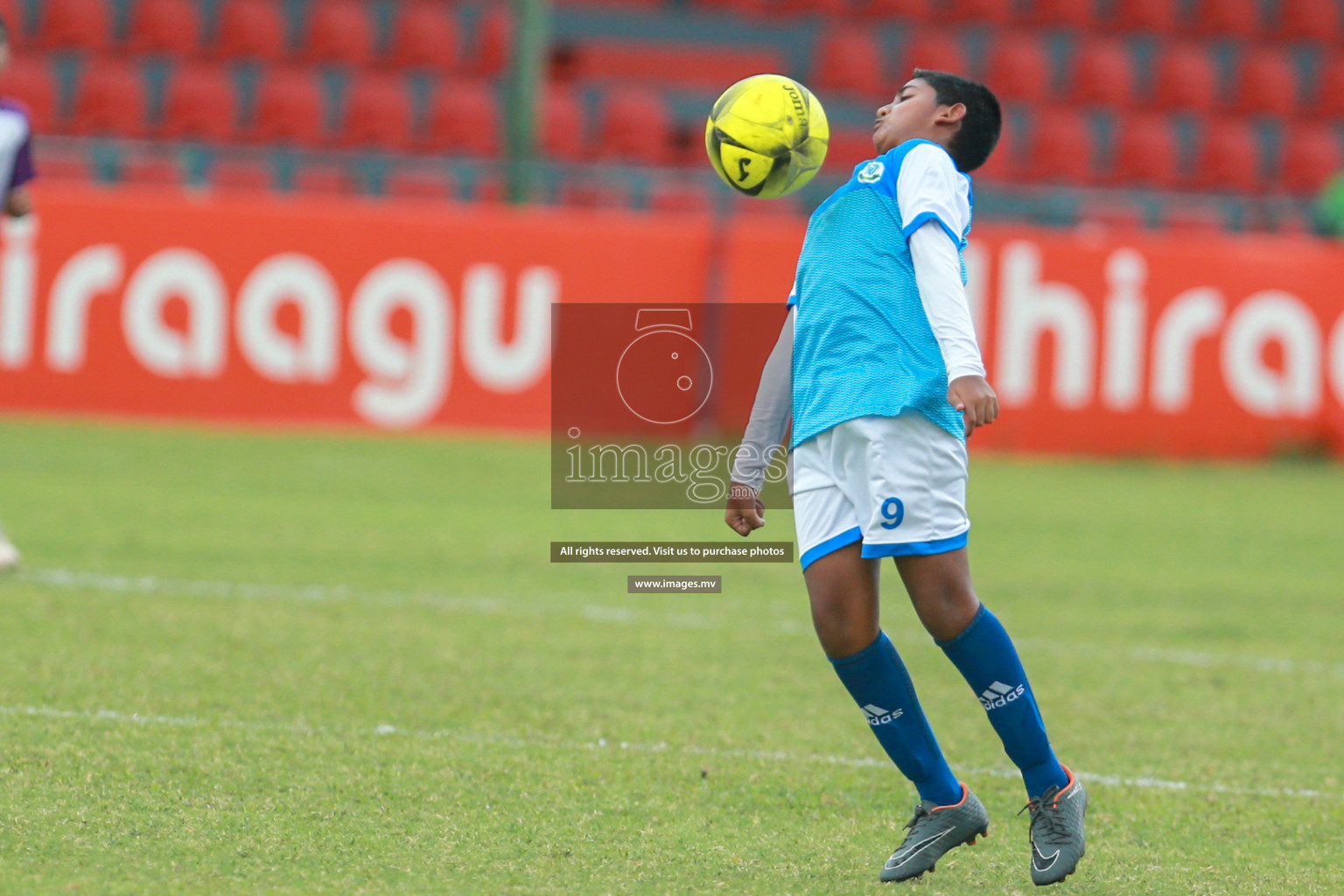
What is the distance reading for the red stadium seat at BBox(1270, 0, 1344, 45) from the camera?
2267cm

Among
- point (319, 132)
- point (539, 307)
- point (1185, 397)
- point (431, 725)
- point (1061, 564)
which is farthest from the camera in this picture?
point (319, 132)

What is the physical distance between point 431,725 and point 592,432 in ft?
25.9

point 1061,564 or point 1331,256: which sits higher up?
point 1331,256

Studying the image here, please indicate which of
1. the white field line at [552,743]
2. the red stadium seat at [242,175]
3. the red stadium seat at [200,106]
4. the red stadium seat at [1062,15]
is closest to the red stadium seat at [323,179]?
the red stadium seat at [242,175]

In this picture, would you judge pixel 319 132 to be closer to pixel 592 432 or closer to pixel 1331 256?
pixel 592 432

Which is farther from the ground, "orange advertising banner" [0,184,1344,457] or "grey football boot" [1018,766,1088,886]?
"orange advertising banner" [0,184,1344,457]

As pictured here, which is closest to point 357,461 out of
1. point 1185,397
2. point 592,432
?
point 592,432

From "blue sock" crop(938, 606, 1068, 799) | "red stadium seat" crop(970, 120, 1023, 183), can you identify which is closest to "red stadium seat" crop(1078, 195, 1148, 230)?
"red stadium seat" crop(970, 120, 1023, 183)

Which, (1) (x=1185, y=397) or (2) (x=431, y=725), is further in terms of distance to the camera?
(1) (x=1185, y=397)

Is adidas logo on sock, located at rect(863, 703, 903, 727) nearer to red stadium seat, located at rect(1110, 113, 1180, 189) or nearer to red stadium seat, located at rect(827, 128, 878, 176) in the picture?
red stadium seat, located at rect(827, 128, 878, 176)

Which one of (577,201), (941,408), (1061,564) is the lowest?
(1061,564)

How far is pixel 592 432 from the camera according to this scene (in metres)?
13.0

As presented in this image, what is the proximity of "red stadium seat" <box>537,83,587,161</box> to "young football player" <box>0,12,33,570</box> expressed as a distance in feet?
35.0

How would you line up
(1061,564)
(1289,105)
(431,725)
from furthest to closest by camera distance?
(1289,105) → (1061,564) → (431,725)
